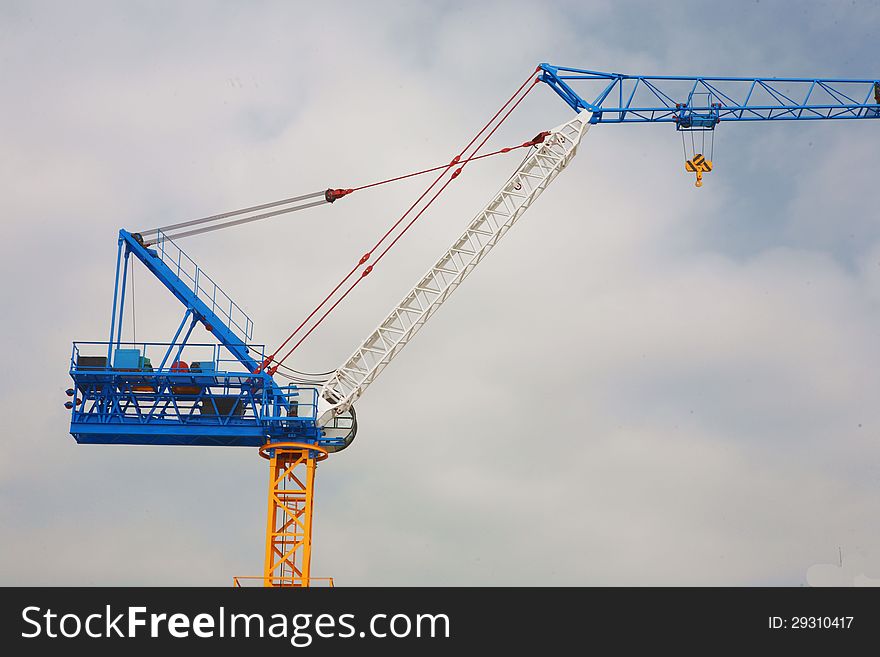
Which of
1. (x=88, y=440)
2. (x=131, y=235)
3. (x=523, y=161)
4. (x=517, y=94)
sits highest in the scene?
(x=517, y=94)

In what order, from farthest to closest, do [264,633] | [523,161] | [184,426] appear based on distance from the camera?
[523,161] < [184,426] < [264,633]

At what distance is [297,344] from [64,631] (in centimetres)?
3308

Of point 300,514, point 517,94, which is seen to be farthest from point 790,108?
point 300,514

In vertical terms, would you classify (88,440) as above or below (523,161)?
below

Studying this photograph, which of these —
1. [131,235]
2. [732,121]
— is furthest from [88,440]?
[732,121]

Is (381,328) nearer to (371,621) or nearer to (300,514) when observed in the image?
(300,514)

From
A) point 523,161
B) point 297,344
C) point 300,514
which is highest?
point 523,161

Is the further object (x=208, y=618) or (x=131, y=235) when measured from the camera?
(x=131, y=235)

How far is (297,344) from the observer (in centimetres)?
7950

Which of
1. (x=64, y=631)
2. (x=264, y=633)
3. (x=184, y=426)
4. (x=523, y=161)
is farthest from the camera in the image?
(x=523, y=161)

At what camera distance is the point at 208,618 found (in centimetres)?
5134

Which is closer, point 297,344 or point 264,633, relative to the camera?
point 264,633

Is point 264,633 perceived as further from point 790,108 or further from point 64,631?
point 790,108

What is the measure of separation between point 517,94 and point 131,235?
29.4 metres
